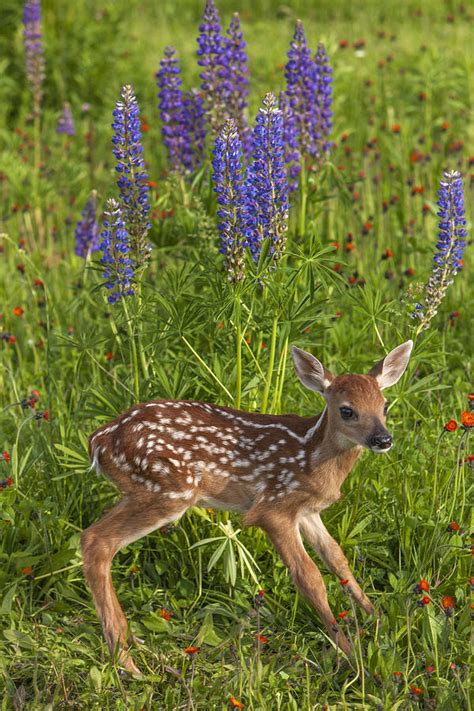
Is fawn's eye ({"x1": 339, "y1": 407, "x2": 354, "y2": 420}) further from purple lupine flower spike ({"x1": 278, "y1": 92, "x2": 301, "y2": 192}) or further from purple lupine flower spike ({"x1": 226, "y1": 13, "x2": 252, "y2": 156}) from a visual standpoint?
purple lupine flower spike ({"x1": 226, "y1": 13, "x2": 252, "y2": 156})

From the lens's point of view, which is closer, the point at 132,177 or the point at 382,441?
the point at 382,441

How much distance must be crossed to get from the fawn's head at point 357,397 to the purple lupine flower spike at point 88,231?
8.65 feet

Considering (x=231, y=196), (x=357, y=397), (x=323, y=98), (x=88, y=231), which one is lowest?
(x=357, y=397)

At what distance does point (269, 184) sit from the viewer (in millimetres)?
4652

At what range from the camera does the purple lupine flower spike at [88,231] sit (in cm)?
662

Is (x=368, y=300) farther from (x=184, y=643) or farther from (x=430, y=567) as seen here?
Answer: (x=184, y=643)

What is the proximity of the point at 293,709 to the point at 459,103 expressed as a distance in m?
7.00

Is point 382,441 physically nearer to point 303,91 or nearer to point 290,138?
point 290,138

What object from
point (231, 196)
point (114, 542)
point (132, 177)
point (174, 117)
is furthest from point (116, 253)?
point (174, 117)

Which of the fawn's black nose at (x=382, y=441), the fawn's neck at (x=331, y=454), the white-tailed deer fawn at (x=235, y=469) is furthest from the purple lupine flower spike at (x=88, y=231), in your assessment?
the fawn's black nose at (x=382, y=441)

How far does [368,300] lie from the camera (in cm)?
480

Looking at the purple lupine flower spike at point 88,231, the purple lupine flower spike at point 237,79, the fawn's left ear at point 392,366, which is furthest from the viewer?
the purple lupine flower spike at point 88,231

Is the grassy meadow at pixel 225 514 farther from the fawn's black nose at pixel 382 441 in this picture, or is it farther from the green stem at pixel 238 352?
the fawn's black nose at pixel 382 441

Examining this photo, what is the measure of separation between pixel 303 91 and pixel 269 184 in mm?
1689
